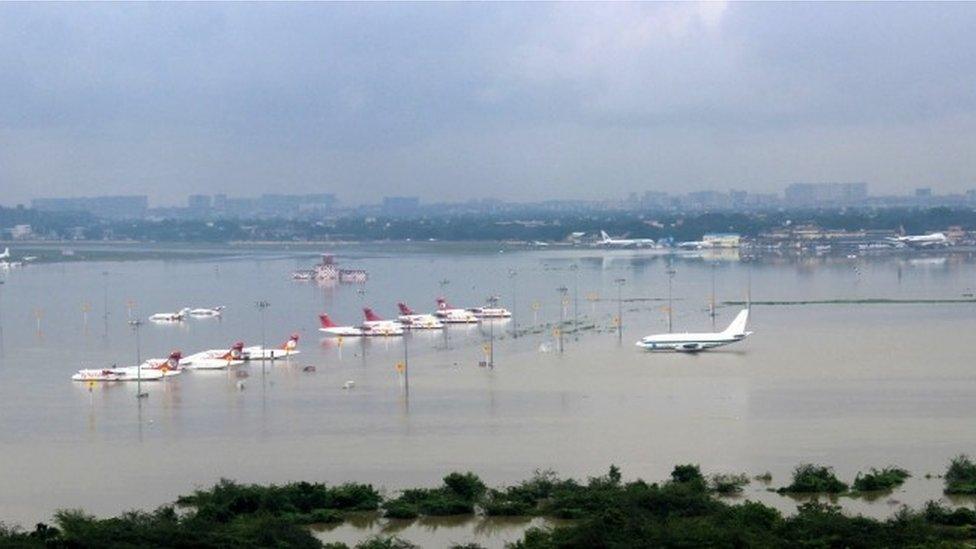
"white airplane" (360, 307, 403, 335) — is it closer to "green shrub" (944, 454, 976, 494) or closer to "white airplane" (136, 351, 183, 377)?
"white airplane" (136, 351, 183, 377)

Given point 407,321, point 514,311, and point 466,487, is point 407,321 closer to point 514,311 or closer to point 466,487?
point 514,311

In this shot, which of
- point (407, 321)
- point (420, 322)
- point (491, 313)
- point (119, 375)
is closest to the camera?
point (119, 375)

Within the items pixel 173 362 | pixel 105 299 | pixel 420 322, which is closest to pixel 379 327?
pixel 420 322

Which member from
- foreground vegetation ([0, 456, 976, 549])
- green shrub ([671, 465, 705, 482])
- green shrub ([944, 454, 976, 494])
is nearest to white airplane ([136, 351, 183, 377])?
foreground vegetation ([0, 456, 976, 549])

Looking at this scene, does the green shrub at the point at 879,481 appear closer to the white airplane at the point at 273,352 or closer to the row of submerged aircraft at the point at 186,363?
the row of submerged aircraft at the point at 186,363

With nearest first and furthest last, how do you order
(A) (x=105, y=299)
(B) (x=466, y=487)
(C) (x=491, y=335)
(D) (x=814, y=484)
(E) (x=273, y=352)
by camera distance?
(B) (x=466, y=487) < (D) (x=814, y=484) < (E) (x=273, y=352) < (C) (x=491, y=335) < (A) (x=105, y=299)

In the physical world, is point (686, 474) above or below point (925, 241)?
below
